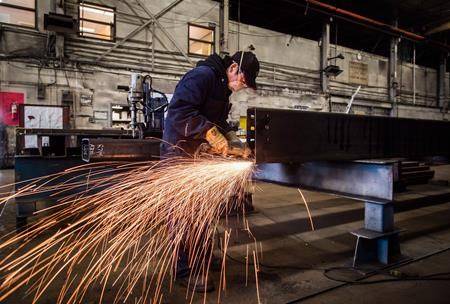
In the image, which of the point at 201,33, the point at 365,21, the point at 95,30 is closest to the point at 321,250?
the point at 95,30

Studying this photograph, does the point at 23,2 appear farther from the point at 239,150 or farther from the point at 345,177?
the point at 345,177

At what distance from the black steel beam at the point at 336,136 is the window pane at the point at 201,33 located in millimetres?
8375

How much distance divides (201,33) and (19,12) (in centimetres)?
492

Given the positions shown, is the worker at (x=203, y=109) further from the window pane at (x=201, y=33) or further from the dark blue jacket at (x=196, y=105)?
the window pane at (x=201, y=33)

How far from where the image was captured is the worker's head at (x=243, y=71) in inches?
91.6

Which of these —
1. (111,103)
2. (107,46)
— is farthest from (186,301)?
(107,46)

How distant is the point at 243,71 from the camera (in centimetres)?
234

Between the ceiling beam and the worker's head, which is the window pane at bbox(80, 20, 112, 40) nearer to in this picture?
the worker's head

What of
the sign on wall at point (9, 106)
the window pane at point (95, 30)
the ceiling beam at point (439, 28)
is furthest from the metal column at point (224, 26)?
the ceiling beam at point (439, 28)

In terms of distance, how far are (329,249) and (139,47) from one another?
818cm

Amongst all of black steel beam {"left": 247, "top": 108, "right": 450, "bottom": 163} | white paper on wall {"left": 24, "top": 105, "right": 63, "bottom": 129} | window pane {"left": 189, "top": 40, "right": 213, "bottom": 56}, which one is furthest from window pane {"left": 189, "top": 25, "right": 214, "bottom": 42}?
black steel beam {"left": 247, "top": 108, "right": 450, "bottom": 163}

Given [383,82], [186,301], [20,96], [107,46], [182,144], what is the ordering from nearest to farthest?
[186,301]
[182,144]
[20,96]
[107,46]
[383,82]

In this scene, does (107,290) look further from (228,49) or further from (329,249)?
(228,49)

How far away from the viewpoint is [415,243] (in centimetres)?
317
